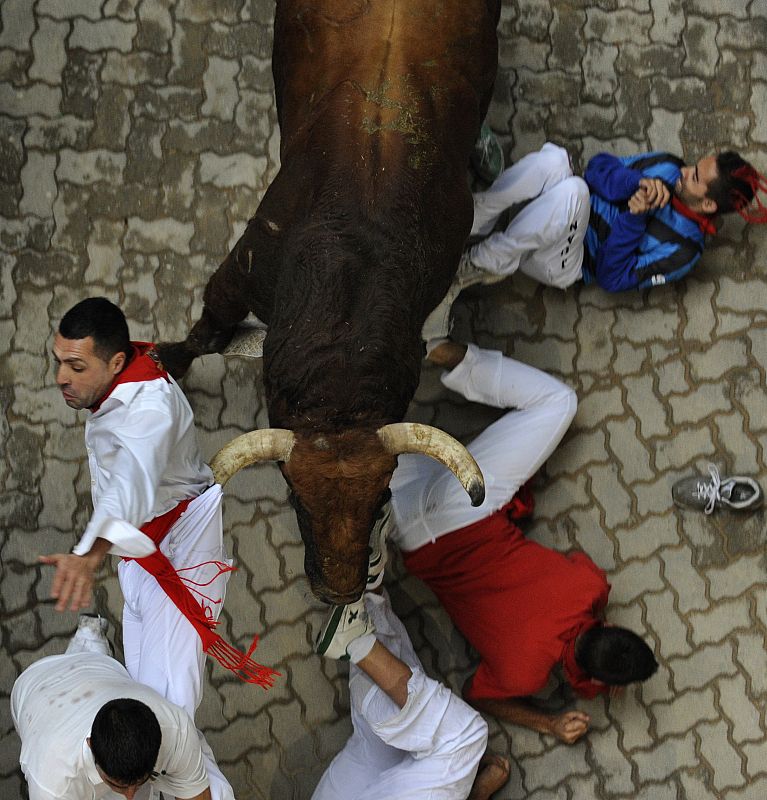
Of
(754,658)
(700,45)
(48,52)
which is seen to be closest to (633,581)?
(754,658)

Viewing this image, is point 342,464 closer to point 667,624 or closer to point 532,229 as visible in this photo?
point 532,229

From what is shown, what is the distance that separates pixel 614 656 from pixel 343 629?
1.23 meters

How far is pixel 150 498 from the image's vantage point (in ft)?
→ 11.1

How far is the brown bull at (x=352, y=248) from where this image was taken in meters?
3.45

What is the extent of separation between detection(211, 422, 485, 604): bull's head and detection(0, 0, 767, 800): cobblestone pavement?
1.50 m

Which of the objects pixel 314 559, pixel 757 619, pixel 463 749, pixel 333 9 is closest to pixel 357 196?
pixel 333 9

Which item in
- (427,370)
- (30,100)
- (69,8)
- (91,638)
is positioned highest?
(69,8)

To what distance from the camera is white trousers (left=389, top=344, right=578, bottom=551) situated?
182 inches

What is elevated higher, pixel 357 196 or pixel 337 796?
pixel 357 196

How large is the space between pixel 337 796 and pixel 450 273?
2424 mm

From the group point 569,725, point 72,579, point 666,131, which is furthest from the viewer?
point 666,131

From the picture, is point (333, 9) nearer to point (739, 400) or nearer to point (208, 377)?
point (208, 377)

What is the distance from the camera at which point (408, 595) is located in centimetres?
504

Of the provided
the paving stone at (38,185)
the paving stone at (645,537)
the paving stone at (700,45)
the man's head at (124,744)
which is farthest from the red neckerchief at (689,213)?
the man's head at (124,744)
